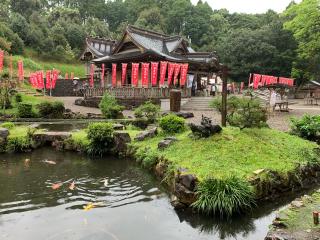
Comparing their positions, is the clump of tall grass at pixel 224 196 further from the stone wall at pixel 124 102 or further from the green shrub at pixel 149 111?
the stone wall at pixel 124 102

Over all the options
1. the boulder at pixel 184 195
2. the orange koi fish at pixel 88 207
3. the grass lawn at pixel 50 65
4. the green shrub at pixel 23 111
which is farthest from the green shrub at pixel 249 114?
the grass lawn at pixel 50 65

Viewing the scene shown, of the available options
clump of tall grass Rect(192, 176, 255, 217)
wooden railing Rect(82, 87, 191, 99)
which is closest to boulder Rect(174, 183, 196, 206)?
clump of tall grass Rect(192, 176, 255, 217)

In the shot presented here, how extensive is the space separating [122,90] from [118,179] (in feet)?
68.5

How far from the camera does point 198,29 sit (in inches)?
3228

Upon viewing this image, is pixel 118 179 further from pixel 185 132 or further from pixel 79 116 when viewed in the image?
pixel 79 116

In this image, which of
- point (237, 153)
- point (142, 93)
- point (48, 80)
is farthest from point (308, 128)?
point (48, 80)

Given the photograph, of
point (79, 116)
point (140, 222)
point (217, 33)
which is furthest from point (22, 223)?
point (217, 33)

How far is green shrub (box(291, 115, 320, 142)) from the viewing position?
47.7 ft

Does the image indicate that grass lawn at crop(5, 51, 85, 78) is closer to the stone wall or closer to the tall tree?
the stone wall

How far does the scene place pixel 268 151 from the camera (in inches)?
446

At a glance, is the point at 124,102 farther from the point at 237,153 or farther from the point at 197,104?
the point at 237,153

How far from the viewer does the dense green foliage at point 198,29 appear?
130 feet

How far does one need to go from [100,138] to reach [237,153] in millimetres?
5864

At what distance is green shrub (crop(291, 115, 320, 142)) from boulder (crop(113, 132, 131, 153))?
7240 millimetres
